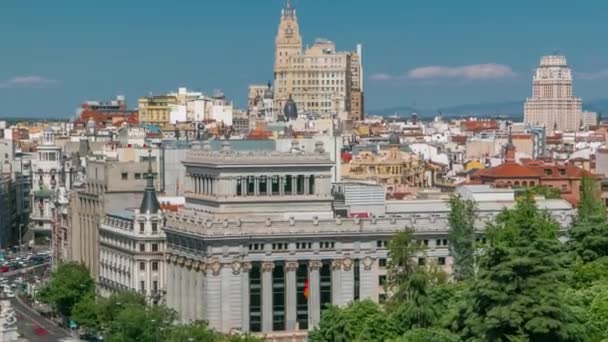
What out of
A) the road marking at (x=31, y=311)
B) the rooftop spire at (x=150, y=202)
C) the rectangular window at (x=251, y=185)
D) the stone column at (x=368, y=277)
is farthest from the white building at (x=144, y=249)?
the stone column at (x=368, y=277)

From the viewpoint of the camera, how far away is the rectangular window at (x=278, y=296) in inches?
4710

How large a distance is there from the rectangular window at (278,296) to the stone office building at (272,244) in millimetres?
61

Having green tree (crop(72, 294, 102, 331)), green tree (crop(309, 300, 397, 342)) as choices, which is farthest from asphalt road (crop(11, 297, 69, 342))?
green tree (crop(309, 300, 397, 342))

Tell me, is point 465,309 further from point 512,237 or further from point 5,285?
point 5,285

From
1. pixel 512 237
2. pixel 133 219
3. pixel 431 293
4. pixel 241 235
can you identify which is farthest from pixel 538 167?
pixel 512 237

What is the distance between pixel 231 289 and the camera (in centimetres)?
11850

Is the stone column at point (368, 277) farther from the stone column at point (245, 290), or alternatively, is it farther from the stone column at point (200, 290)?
the stone column at point (200, 290)

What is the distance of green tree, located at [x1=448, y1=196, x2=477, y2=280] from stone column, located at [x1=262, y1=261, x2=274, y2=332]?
1129 cm

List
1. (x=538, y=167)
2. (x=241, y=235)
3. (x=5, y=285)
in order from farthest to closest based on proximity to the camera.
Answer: (x=538, y=167)
(x=5, y=285)
(x=241, y=235)

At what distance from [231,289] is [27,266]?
7583 centimetres

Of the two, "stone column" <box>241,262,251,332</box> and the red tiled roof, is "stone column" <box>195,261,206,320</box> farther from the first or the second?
the red tiled roof

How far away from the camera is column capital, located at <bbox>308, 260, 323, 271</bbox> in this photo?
120062mm

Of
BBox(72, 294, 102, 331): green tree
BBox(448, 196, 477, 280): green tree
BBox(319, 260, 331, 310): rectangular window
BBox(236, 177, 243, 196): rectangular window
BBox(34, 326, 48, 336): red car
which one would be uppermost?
BBox(236, 177, 243, 196): rectangular window

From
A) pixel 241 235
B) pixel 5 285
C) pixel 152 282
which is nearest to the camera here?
pixel 241 235
